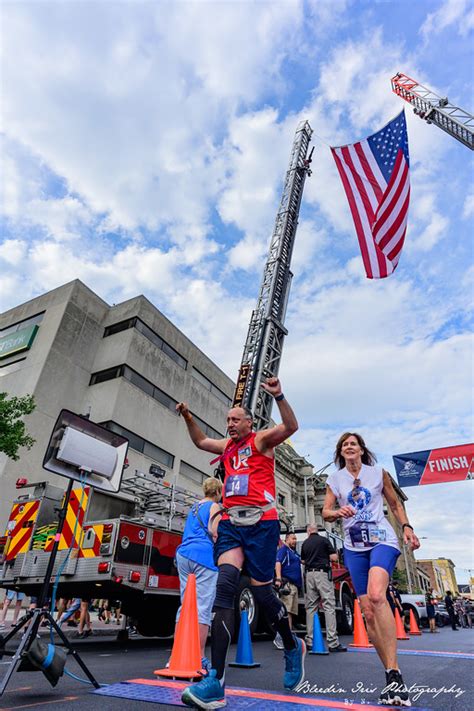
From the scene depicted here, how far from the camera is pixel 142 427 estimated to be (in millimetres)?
21391

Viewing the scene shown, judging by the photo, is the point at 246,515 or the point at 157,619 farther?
the point at 157,619

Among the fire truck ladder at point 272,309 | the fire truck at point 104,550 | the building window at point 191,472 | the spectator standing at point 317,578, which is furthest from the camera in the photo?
the building window at point 191,472

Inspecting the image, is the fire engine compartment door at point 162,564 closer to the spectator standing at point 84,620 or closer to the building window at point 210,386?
the spectator standing at point 84,620

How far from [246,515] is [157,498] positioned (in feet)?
18.2

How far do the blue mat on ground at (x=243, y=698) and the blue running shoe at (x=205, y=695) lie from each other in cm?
30

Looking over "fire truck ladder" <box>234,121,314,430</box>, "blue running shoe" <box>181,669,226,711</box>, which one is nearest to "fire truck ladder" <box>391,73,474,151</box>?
"fire truck ladder" <box>234,121,314,430</box>

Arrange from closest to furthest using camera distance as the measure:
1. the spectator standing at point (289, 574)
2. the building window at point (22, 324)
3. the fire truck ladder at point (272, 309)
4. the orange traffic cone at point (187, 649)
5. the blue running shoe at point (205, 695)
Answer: the blue running shoe at point (205, 695) < the orange traffic cone at point (187, 649) < the spectator standing at point (289, 574) < the fire truck ladder at point (272, 309) < the building window at point (22, 324)

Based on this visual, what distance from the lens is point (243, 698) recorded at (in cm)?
272

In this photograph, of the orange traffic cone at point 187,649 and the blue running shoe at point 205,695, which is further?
the orange traffic cone at point 187,649

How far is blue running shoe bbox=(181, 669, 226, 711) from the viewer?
2182 millimetres

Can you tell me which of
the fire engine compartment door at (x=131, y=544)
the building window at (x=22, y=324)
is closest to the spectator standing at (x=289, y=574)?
the fire engine compartment door at (x=131, y=544)

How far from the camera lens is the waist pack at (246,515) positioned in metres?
2.82

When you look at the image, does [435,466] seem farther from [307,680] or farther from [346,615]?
[307,680]

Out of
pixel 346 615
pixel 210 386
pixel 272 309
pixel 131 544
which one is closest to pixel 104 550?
pixel 131 544
